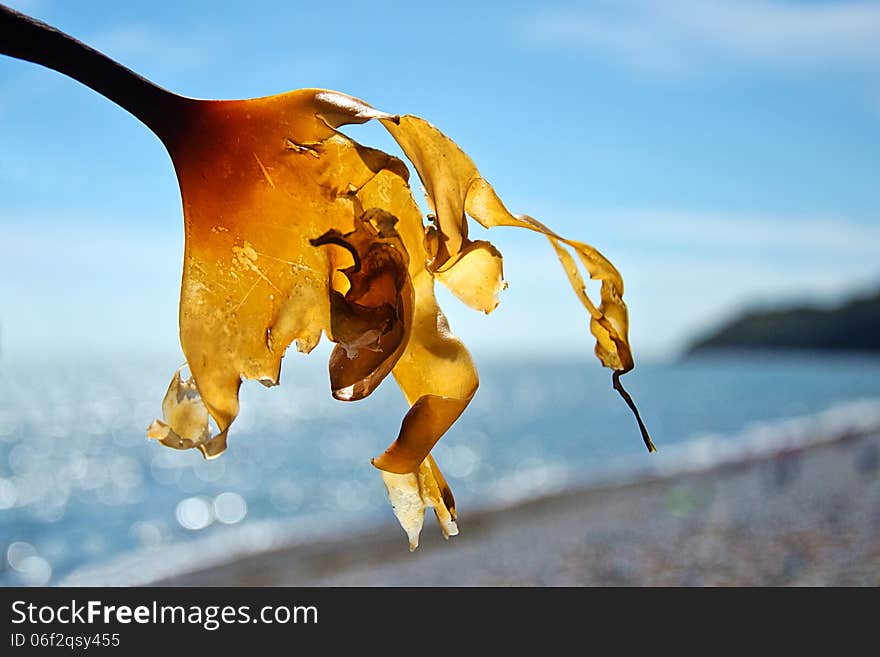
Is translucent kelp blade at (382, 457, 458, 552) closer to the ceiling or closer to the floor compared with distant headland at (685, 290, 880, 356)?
closer to the floor

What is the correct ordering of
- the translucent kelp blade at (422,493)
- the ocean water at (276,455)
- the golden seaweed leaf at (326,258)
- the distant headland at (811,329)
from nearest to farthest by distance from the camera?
the golden seaweed leaf at (326,258) → the translucent kelp blade at (422,493) → the ocean water at (276,455) → the distant headland at (811,329)

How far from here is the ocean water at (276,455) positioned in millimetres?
18109

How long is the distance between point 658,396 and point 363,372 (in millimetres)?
58223

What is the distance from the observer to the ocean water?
18.1m

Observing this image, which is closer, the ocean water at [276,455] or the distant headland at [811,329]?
the ocean water at [276,455]

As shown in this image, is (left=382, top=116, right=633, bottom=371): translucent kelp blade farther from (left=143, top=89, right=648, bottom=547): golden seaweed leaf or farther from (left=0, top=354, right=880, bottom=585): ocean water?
(left=0, top=354, right=880, bottom=585): ocean water

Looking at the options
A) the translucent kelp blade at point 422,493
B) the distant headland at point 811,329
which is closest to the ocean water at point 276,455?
the translucent kelp blade at point 422,493

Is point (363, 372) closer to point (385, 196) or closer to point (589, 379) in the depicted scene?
point (385, 196)

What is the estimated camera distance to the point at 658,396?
57.2 meters

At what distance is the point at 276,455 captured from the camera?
29422 millimetres

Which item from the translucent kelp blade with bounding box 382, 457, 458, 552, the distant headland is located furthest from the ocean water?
the distant headland

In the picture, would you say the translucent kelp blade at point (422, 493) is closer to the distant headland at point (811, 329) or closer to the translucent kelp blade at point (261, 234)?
the translucent kelp blade at point (261, 234)

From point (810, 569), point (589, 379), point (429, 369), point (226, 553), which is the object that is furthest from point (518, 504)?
point (589, 379)

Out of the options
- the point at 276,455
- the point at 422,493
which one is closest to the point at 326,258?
the point at 422,493
